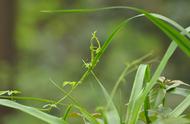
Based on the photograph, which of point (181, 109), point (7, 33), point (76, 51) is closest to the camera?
point (181, 109)

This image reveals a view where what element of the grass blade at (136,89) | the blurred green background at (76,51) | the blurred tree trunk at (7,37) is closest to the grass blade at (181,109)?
the grass blade at (136,89)

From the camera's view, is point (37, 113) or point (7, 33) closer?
point (37, 113)

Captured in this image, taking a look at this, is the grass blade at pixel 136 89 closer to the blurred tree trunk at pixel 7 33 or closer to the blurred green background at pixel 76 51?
the blurred green background at pixel 76 51

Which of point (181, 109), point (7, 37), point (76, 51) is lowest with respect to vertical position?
point (181, 109)

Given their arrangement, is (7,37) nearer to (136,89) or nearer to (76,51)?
(76,51)

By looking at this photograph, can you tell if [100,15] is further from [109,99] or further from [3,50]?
[109,99]

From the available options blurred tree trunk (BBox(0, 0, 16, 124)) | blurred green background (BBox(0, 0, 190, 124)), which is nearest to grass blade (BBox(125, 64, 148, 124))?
blurred green background (BBox(0, 0, 190, 124))

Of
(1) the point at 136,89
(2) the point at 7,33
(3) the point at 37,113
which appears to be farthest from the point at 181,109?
(2) the point at 7,33

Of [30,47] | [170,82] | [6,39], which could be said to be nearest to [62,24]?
[30,47]
